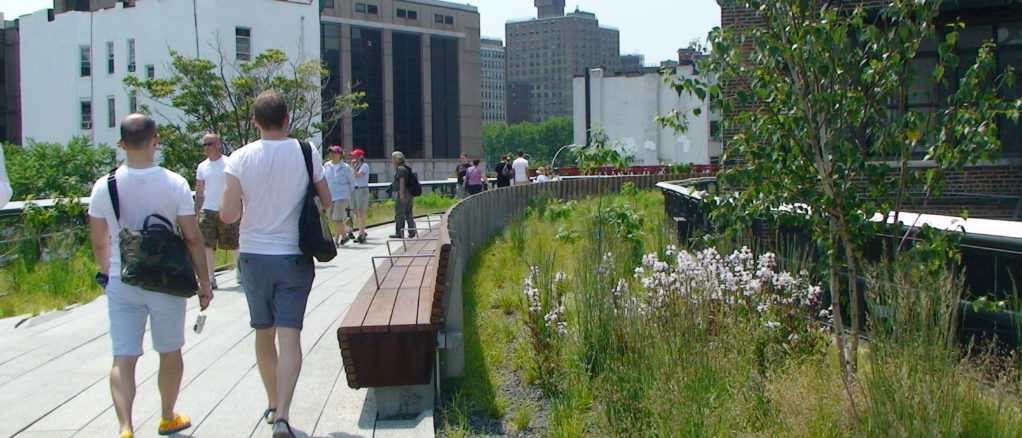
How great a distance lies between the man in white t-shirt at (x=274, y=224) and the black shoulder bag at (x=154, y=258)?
0.94 feet

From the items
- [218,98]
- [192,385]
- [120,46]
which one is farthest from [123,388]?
[120,46]

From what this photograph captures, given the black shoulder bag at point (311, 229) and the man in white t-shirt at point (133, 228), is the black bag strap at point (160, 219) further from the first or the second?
the black shoulder bag at point (311, 229)

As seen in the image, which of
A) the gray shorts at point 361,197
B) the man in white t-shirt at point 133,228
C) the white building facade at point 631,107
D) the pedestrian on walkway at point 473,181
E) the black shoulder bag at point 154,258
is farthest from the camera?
the white building facade at point 631,107

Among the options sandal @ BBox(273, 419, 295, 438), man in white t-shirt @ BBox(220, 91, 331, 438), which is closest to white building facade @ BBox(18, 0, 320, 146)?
man in white t-shirt @ BBox(220, 91, 331, 438)

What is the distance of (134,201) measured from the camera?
5.20 metres

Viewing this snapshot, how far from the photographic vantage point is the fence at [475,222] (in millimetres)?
6363

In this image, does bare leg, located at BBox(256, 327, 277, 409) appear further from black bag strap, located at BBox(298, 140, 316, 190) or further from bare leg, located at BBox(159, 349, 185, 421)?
black bag strap, located at BBox(298, 140, 316, 190)

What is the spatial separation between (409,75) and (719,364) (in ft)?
294

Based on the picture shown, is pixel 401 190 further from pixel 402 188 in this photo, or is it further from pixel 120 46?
pixel 120 46

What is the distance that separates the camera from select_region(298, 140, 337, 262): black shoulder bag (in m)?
5.27

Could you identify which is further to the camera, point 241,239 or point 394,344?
point 394,344

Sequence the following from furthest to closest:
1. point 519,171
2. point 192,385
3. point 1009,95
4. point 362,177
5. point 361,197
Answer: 1. point 519,171
2. point 362,177
3. point 361,197
4. point 1009,95
5. point 192,385

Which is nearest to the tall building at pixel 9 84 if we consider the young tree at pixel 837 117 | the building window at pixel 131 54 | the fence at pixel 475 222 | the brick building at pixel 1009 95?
the building window at pixel 131 54

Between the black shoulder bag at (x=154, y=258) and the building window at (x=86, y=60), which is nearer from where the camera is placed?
the black shoulder bag at (x=154, y=258)
